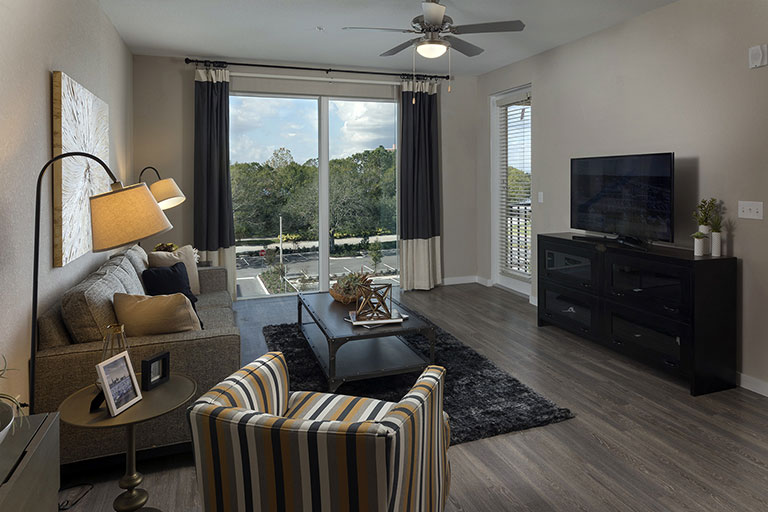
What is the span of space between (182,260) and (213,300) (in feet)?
1.68

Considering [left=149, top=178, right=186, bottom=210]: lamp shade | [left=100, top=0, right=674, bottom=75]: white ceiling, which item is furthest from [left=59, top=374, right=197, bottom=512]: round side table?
[left=100, top=0, right=674, bottom=75]: white ceiling

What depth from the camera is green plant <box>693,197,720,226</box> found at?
3.49 metres

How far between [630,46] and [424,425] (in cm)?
402

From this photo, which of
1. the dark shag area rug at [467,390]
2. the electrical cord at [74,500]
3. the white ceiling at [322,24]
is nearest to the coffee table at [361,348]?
the dark shag area rug at [467,390]

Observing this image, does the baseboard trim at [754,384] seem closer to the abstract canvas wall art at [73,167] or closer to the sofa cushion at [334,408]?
the sofa cushion at [334,408]

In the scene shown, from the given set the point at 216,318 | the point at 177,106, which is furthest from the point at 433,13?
the point at 177,106

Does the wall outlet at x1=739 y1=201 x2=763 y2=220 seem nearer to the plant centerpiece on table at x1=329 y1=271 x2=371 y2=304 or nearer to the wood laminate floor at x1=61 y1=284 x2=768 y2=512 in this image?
the wood laminate floor at x1=61 y1=284 x2=768 y2=512

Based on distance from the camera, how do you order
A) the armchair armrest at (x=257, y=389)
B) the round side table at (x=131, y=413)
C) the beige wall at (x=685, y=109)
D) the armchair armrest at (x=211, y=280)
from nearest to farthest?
the armchair armrest at (x=257, y=389) → the round side table at (x=131, y=413) → the beige wall at (x=685, y=109) → the armchair armrest at (x=211, y=280)

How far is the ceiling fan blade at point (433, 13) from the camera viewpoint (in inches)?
135

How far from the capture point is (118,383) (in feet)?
6.04

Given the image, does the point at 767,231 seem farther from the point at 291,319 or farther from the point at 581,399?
the point at 291,319

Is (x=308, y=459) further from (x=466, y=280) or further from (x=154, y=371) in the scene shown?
(x=466, y=280)

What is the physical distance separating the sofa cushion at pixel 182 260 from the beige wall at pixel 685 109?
11.7ft

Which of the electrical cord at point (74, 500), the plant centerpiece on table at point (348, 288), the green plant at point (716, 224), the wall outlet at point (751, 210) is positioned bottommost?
the electrical cord at point (74, 500)
